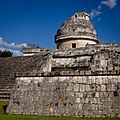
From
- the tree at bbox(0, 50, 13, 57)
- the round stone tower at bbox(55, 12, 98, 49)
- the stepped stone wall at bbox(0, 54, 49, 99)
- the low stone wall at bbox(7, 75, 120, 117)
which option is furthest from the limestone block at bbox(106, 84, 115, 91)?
the tree at bbox(0, 50, 13, 57)

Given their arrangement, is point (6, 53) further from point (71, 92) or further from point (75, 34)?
point (71, 92)

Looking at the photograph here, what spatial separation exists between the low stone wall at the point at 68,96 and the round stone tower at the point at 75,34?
882 cm

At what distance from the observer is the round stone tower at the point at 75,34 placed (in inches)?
733

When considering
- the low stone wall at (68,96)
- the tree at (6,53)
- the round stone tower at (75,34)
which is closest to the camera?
the low stone wall at (68,96)

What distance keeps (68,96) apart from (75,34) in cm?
999

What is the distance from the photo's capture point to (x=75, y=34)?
728 inches

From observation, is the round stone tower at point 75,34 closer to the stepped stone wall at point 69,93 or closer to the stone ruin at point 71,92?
the stone ruin at point 71,92

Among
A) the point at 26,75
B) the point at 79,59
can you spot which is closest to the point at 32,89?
the point at 26,75

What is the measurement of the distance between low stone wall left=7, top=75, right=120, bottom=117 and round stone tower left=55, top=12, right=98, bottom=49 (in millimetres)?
8822

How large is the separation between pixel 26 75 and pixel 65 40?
9.05 meters

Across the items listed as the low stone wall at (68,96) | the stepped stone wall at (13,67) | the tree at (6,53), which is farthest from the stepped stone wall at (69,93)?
the tree at (6,53)

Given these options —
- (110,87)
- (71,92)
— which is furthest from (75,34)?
(110,87)

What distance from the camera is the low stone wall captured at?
8.60 metres

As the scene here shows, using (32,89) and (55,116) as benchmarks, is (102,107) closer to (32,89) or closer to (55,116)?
(55,116)
